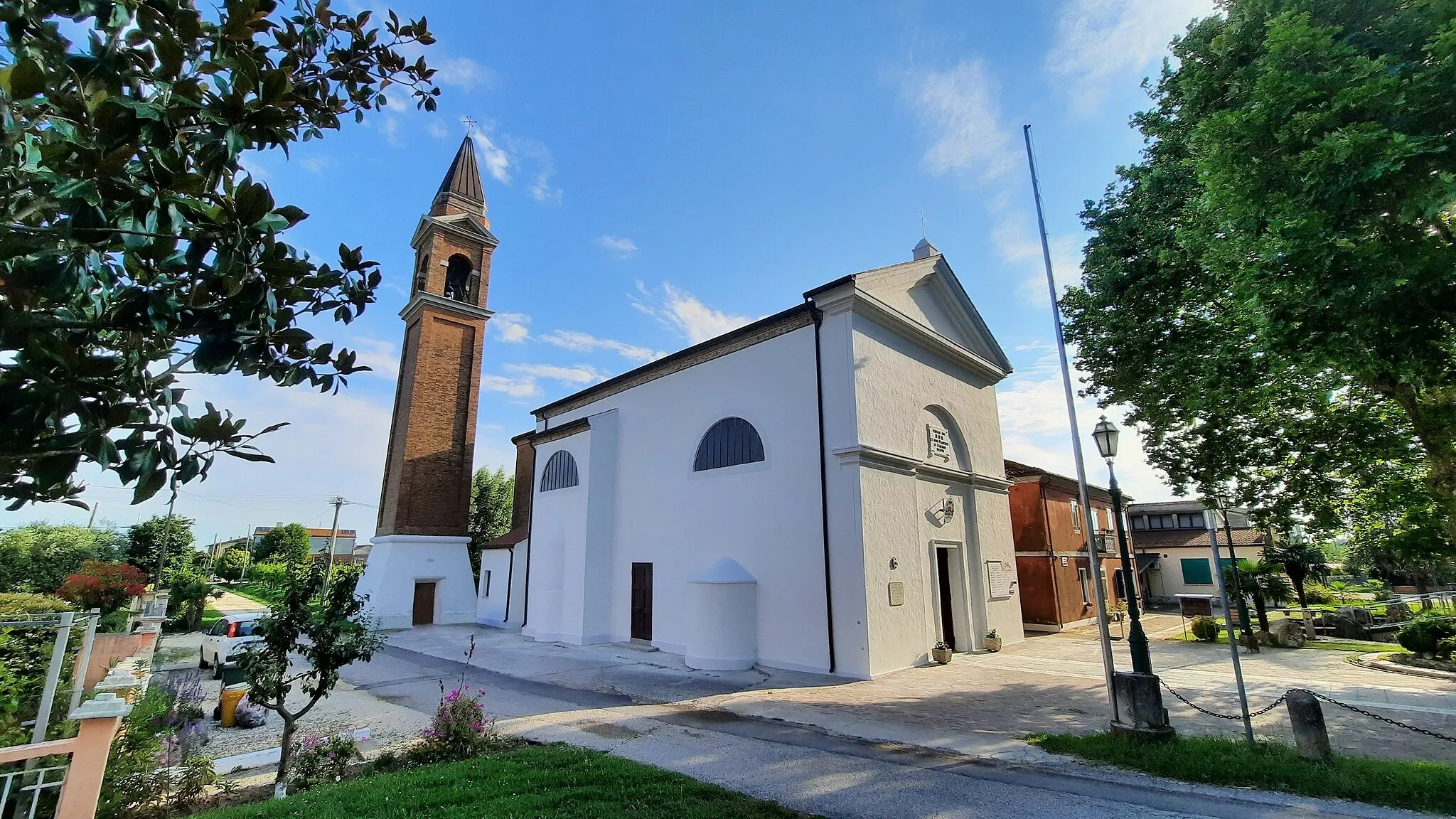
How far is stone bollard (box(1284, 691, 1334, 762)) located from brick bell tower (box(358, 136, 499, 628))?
80.0 ft

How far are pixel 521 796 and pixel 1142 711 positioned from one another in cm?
748

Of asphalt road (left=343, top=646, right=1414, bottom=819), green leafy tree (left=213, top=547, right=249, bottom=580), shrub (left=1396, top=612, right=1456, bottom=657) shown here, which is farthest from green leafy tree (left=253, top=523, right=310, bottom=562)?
shrub (left=1396, top=612, right=1456, bottom=657)

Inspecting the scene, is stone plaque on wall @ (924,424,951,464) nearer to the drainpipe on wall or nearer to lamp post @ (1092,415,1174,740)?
the drainpipe on wall

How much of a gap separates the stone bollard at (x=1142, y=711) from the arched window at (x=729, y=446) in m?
8.92

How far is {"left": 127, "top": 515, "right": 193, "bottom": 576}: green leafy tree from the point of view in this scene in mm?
28797

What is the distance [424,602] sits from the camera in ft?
78.2

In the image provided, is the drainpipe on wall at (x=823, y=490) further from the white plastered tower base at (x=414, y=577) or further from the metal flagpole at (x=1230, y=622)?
the white plastered tower base at (x=414, y=577)

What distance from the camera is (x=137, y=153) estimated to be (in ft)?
6.01

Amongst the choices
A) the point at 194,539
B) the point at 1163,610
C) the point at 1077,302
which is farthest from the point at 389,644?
the point at 1163,610

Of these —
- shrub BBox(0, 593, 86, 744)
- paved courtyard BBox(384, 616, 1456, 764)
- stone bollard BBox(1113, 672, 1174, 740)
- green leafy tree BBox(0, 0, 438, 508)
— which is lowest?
paved courtyard BBox(384, 616, 1456, 764)

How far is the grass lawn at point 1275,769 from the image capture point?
5621 millimetres

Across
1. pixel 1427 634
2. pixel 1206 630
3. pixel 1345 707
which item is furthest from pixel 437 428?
pixel 1427 634

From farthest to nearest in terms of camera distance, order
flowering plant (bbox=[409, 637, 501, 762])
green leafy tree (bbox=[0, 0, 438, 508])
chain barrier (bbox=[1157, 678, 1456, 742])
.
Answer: flowering plant (bbox=[409, 637, 501, 762]) → chain barrier (bbox=[1157, 678, 1456, 742]) → green leafy tree (bbox=[0, 0, 438, 508])

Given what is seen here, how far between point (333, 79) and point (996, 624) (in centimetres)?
1862
